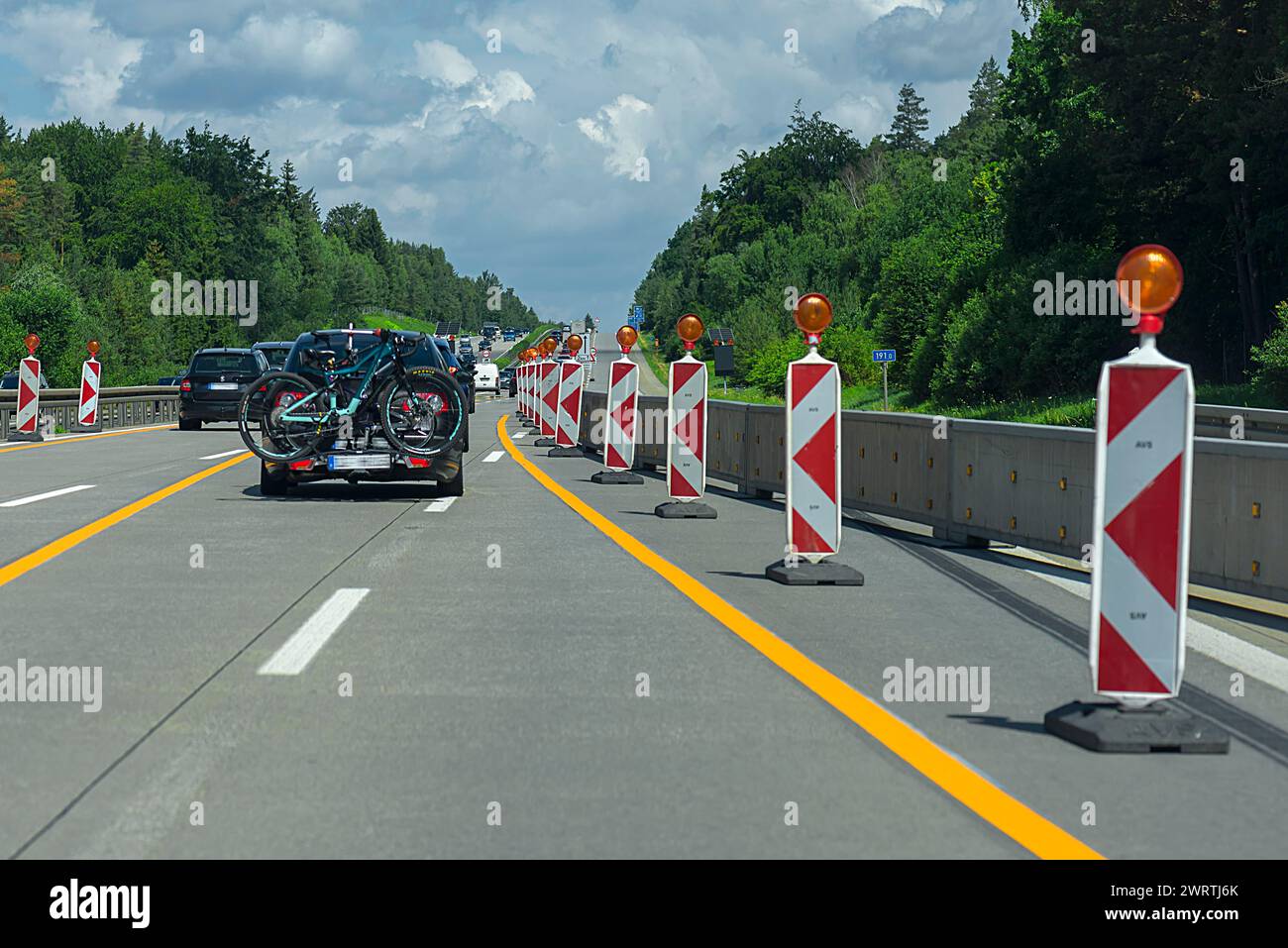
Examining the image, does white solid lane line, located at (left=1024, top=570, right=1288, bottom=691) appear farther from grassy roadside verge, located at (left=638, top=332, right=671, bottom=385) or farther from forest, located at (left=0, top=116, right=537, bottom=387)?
grassy roadside verge, located at (left=638, top=332, right=671, bottom=385)

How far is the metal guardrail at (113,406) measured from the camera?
1149 inches

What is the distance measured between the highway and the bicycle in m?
3.28

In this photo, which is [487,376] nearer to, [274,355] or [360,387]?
[274,355]

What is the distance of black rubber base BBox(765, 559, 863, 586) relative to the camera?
10.3m

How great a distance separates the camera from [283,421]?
615 inches

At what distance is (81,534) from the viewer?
1252cm

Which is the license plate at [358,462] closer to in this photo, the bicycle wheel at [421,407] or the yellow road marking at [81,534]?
the bicycle wheel at [421,407]

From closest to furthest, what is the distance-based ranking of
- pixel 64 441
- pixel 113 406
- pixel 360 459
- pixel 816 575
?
1. pixel 816 575
2. pixel 360 459
3. pixel 64 441
4. pixel 113 406

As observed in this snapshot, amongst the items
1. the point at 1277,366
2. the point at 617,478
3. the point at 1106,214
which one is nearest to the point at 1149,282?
the point at 617,478

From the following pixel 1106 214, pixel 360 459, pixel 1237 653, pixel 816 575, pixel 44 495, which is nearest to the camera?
pixel 1237 653

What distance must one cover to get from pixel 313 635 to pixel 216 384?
84.9ft
